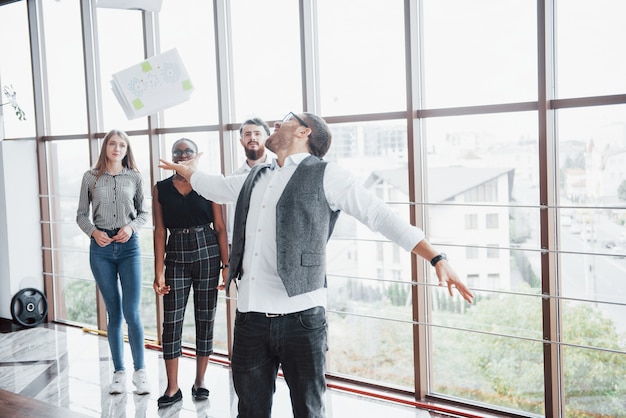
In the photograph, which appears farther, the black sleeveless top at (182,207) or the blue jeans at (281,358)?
the black sleeveless top at (182,207)

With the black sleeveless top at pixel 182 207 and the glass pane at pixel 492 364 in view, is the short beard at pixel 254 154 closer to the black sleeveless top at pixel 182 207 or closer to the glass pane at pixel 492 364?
the black sleeveless top at pixel 182 207

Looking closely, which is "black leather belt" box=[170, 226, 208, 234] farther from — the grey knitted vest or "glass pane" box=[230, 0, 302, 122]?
the grey knitted vest

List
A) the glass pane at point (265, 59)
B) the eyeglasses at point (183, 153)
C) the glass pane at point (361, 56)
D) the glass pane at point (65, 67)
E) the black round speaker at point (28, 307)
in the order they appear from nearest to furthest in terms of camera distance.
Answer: the eyeglasses at point (183, 153)
the glass pane at point (361, 56)
the glass pane at point (265, 59)
the glass pane at point (65, 67)
the black round speaker at point (28, 307)

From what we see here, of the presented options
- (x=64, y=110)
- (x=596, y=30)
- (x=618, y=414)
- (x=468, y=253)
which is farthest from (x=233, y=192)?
(x=64, y=110)

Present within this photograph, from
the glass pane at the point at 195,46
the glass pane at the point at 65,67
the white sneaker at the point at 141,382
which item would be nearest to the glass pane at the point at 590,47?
the glass pane at the point at 195,46

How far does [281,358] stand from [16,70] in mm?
3942

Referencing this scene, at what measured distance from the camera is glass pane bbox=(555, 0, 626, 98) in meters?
2.54

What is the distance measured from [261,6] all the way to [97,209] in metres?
1.46

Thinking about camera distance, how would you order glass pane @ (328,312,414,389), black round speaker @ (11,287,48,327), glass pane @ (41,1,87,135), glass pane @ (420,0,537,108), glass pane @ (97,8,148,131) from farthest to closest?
black round speaker @ (11,287,48,327) < glass pane @ (41,1,87,135) < glass pane @ (97,8,148,131) < glass pane @ (328,312,414,389) < glass pane @ (420,0,537,108)

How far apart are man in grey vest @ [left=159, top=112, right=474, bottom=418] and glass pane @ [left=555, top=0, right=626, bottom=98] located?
124 centimetres

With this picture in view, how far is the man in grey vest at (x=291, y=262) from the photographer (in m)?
1.92

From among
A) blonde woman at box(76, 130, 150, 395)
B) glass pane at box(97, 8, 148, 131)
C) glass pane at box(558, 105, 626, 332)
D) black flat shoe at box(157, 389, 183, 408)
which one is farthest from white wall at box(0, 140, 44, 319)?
glass pane at box(558, 105, 626, 332)

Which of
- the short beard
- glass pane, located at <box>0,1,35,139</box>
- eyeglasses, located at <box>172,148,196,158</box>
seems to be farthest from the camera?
glass pane, located at <box>0,1,35,139</box>

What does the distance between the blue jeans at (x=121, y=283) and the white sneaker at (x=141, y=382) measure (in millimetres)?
36
